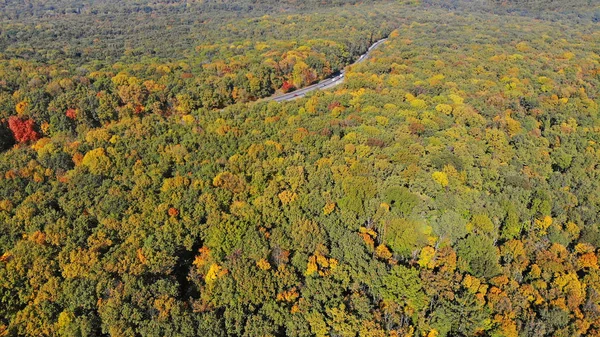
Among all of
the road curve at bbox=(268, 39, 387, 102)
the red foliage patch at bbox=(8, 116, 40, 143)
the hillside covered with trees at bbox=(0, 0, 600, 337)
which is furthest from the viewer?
the road curve at bbox=(268, 39, 387, 102)

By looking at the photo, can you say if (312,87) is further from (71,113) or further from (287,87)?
(71,113)

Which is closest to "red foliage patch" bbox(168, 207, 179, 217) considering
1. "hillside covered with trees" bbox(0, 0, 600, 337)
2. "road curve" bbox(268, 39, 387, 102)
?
"hillside covered with trees" bbox(0, 0, 600, 337)

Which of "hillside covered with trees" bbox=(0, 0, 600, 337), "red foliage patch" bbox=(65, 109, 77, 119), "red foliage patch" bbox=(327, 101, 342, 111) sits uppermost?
"red foliage patch" bbox=(327, 101, 342, 111)

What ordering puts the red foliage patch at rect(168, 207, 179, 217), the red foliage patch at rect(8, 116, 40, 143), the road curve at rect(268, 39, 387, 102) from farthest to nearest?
the road curve at rect(268, 39, 387, 102), the red foliage patch at rect(8, 116, 40, 143), the red foliage patch at rect(168, 207, 179, 217)

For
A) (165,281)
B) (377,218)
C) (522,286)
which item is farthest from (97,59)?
(522,286)

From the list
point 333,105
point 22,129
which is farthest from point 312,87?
point 22,129

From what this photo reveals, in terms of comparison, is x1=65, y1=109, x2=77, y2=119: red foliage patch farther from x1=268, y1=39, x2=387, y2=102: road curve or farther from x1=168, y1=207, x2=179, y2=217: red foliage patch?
x1=168, y1=207, x2=179, y2=217: red foliage patch
